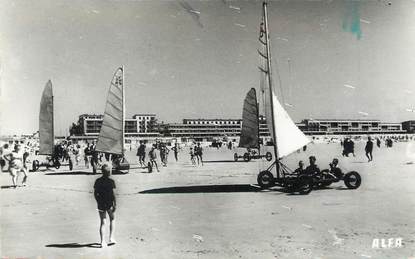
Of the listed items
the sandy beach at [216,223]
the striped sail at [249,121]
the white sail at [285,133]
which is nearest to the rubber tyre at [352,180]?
the sandy beach at [216,223]

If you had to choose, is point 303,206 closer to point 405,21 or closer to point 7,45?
point 405,21

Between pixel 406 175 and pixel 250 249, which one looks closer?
pixel 250 249

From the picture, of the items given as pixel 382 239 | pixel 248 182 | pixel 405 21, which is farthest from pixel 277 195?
pixel 405 21

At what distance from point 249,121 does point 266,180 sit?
1692 centimetres

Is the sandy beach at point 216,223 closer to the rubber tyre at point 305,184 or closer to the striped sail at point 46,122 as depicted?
the rubber tyre at point 305,184

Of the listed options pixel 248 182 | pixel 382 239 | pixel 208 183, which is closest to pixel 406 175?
pixel 248 182

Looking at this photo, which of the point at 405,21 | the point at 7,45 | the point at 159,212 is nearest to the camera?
the point at 159,212

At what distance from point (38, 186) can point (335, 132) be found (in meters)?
163

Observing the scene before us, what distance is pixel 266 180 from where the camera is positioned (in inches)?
495

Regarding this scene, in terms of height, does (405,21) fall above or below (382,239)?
above

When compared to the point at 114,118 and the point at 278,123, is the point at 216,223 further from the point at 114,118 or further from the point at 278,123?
the point at 114,118

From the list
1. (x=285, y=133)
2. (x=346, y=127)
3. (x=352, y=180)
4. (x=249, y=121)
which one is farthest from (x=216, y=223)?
(x=346, y=127)

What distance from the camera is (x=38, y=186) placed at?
14.7m

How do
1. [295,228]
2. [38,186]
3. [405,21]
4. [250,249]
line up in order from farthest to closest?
[38,186], [405,21], [295,228], [250,249]
